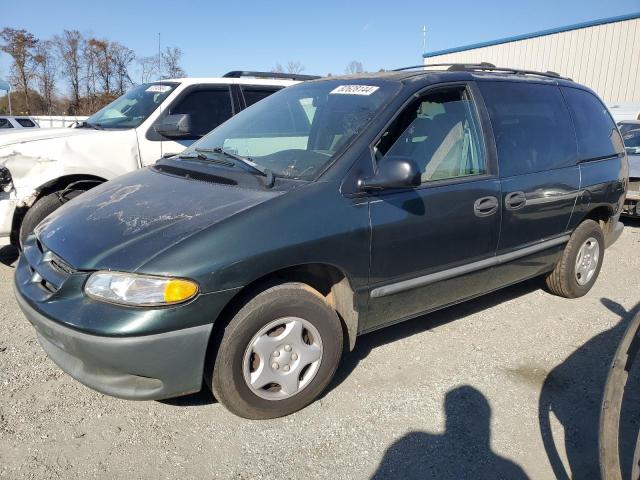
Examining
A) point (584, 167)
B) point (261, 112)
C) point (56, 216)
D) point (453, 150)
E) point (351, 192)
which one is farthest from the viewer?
point (584, 167)

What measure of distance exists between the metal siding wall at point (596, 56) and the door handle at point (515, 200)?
800 inches

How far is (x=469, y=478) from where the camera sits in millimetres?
2354

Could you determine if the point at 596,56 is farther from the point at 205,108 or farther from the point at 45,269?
the point at 45,269

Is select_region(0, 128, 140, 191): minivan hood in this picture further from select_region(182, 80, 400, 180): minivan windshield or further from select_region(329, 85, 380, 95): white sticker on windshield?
select_region(329, 85, 380, 95): white sticker on windshield

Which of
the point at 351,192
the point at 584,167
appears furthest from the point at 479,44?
the point at 351,192

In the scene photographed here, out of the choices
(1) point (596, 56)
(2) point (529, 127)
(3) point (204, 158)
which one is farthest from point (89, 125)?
(1) point (596, 56)

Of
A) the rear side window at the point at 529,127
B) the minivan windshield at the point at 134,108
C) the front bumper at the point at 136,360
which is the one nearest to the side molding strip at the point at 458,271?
the rear side window at the point at 529,127

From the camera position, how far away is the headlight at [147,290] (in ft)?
7.46

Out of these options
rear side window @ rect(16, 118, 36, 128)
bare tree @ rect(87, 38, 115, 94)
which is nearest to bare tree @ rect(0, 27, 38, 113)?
bare tree @ rect(87, 38, 115, 94)

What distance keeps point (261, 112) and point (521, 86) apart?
1966 millimetres

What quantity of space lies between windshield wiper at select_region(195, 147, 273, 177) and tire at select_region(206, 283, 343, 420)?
69 centimetres

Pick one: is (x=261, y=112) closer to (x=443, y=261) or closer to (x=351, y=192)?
(x=351, y=192)

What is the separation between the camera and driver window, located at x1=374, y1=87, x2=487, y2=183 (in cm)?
310

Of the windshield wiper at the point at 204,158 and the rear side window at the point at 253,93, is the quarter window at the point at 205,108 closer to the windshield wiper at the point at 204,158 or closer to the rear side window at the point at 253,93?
the rear side window at the point at 253,93
